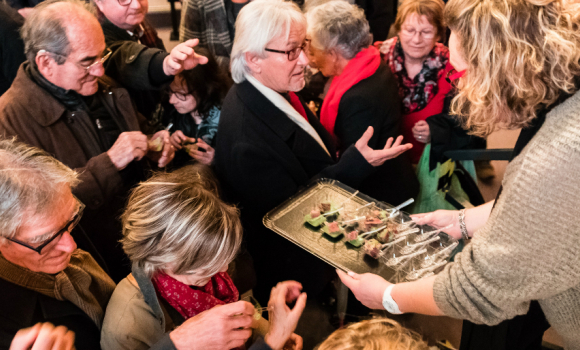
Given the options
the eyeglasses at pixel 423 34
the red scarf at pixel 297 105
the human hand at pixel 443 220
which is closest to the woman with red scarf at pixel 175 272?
the human hand at pixel 443 220

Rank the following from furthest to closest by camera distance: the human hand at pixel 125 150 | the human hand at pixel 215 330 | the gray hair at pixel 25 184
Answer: the human hand at pixel 125 150 < the human hand at pixel 215 330 < the gray hair at pixel 25 184

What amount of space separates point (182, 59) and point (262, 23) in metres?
0.53

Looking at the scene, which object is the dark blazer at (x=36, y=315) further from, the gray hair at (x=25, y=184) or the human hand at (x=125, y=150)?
the human hand at (x=125, y=150)

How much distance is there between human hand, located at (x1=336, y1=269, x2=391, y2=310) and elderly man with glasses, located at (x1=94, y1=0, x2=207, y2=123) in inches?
58.0

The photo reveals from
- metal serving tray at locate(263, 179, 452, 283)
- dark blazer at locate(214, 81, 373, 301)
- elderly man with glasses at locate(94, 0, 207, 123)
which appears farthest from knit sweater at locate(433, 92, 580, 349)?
elderly man with glasses at locate(94, 0, 207, 123)

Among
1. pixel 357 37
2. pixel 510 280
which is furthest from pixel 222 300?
pixel 357 37

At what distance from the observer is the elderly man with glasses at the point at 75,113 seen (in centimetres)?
191

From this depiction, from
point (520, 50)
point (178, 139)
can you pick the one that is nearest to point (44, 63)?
point (178, 139)

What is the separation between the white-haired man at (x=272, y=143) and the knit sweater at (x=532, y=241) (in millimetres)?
920

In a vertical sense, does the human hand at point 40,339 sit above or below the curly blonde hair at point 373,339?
below

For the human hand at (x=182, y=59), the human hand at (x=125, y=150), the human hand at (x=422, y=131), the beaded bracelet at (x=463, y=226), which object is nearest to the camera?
the beaded bracelet at (x=463, y=226)

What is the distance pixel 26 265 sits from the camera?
1.30 m

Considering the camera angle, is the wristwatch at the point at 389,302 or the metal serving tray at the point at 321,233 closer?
the wristwatch at the point at 389,302

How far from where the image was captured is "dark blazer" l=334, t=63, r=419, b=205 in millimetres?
2350
